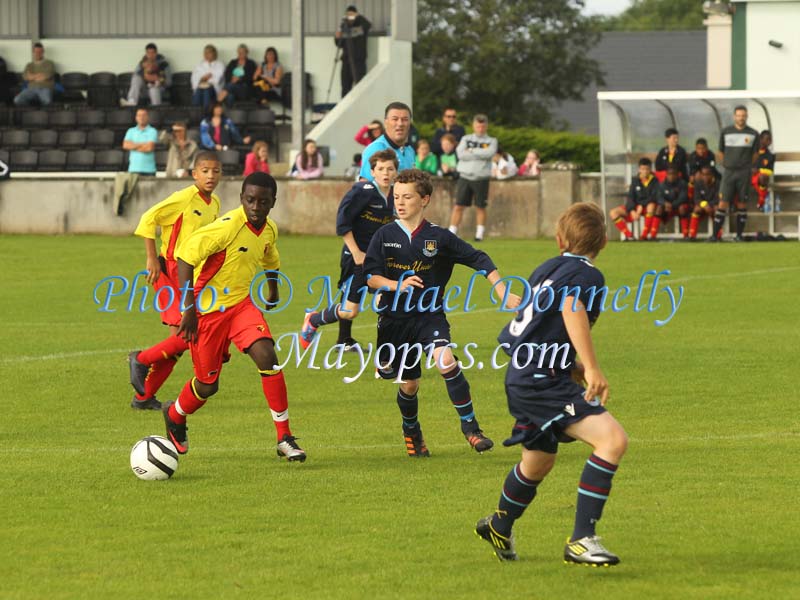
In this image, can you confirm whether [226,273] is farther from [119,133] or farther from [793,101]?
[119,133]

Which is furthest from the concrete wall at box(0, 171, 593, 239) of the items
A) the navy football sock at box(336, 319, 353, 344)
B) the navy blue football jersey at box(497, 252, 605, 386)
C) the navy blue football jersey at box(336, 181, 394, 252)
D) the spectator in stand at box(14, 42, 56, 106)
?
the navy blue football jersey at box(497, 252, 605, 386)

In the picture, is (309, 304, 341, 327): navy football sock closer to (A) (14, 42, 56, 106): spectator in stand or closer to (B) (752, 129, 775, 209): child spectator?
(B) (752, 129, 775, 209): child spectator

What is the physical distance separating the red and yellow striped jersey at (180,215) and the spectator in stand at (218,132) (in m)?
19.5

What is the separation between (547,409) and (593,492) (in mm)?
377

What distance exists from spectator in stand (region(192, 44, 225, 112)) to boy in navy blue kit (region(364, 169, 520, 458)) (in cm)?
2458

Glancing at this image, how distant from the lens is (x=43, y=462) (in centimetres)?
891

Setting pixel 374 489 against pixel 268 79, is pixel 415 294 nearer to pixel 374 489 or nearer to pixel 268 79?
pixel 374 489

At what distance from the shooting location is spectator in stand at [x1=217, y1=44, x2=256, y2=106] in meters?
33.7

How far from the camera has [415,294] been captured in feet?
28.9

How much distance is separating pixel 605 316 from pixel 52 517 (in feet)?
34.5

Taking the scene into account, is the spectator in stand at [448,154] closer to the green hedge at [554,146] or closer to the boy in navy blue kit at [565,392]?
the green hedge at [554,146]

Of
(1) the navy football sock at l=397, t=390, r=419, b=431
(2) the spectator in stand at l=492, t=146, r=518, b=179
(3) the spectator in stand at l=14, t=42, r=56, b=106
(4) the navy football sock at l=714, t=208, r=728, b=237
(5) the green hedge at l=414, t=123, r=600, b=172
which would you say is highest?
(3) the spectator in stand at l=14, t=42, r=56, b=106

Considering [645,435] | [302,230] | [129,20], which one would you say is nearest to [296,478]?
[645,435]

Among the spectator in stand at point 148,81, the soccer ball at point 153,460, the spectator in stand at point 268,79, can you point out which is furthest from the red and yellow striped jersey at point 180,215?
the spectator in stand at point 148,81
